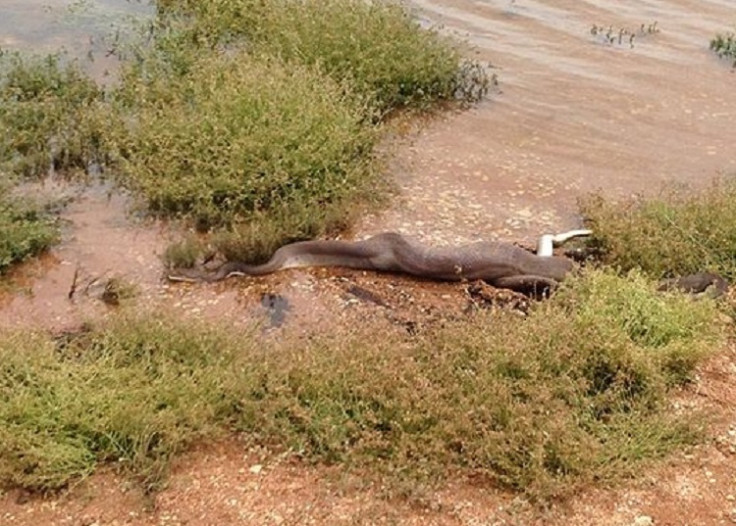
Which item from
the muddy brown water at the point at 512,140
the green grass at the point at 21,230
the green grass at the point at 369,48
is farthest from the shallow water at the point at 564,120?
the green grass at the point at 21,230

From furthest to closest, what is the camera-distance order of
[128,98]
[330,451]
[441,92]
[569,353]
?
[441,92] → [128,98] → [569,353] → [330,451]

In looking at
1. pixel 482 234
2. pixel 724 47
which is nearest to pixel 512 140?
pixel 482 234

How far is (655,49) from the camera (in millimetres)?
11719

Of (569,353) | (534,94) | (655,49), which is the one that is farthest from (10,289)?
(655,49)

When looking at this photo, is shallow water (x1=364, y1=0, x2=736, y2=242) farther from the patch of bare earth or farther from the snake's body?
the snake's body

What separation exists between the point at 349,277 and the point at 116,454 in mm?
2662

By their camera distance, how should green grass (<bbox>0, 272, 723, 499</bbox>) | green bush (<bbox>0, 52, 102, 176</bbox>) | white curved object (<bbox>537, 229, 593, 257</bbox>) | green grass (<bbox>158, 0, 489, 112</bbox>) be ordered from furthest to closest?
green grass (<bbox>158, 0, 489, 112</bbox>)
green bush (<bbox>0, 52, 102, 176</bbox>)
white curved object (<bbox>537, 229, 593, 257</bbox>)
green grass (<bbox>0, 272, 723, 499</bbox>)

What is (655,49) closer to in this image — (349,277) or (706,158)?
(706,158)

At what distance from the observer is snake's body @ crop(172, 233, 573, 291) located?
7004 millimetres

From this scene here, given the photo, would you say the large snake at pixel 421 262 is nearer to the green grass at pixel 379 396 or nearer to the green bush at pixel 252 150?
the green bush at pixel 252 150

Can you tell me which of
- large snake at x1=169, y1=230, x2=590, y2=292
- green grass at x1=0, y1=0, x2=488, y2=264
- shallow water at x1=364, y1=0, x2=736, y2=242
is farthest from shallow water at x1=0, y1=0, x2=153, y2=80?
large snake at x1=169, y1=230, x2=590, y2=292

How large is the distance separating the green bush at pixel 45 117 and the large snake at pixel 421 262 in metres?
2.08

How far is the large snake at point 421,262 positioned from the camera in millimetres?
6996

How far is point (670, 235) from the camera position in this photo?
714 cm
